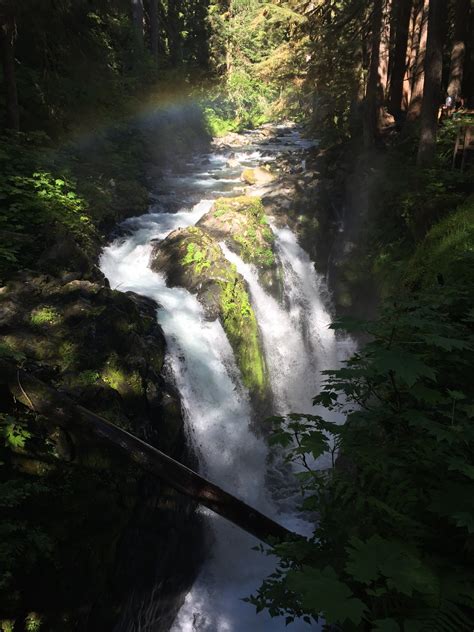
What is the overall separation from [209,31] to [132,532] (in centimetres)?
3992

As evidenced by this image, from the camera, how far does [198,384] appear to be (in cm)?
921

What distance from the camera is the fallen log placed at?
352 centimetres

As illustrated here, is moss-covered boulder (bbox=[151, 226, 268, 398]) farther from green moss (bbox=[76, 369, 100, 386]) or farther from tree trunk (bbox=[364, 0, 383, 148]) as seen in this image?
tree trunk (bbox=[364, 0, 383, 148])

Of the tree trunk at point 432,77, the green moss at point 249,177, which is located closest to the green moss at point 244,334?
the tree trunk at point 432,77

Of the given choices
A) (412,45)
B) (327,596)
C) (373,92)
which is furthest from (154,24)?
(327,596)

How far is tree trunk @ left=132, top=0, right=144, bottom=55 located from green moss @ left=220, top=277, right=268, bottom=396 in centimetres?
2096

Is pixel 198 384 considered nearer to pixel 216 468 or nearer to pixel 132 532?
pixel 216 468

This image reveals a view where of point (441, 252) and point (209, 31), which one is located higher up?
point (209, 31)

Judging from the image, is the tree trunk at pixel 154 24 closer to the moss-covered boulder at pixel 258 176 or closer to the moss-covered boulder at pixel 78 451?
the moss-covered boulder at pixel 258 176

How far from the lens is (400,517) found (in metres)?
1.91

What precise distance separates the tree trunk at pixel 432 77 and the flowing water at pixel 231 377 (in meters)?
5.77

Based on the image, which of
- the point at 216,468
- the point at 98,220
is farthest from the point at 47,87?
the point at 216,468

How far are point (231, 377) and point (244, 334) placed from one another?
1554mm

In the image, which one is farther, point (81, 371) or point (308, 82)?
point (308, 82)
